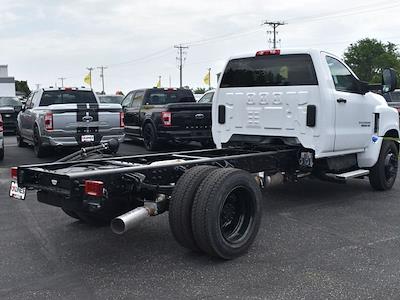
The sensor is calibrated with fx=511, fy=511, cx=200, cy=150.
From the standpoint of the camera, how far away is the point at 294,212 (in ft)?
22.0

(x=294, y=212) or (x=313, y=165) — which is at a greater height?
(x=313, y=165)

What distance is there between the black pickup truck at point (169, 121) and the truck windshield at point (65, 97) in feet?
5.51

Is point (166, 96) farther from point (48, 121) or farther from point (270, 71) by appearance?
point (270, 71)

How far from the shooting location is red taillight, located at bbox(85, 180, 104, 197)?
431 cm

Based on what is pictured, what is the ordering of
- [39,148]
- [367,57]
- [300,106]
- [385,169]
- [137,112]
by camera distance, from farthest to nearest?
1. [367,57]
2. [137,112]
3. [39,148]
4. [385,169]
5. [300,106]

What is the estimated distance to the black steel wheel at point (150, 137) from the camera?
43.3 ft

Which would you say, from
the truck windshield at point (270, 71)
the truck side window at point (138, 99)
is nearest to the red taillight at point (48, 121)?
the truck side window at point (138, 99)

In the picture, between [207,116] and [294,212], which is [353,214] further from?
[207,116]

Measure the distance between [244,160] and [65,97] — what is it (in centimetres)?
783

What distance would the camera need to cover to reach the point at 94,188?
14.2 ft

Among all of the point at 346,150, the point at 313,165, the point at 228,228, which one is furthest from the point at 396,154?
the point at 228,228

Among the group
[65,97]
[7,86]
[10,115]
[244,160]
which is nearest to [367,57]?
[7,86]

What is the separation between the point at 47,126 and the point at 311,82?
6.66 m

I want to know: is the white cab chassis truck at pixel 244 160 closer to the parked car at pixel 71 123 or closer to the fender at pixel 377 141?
the fender at pixel 377 141
